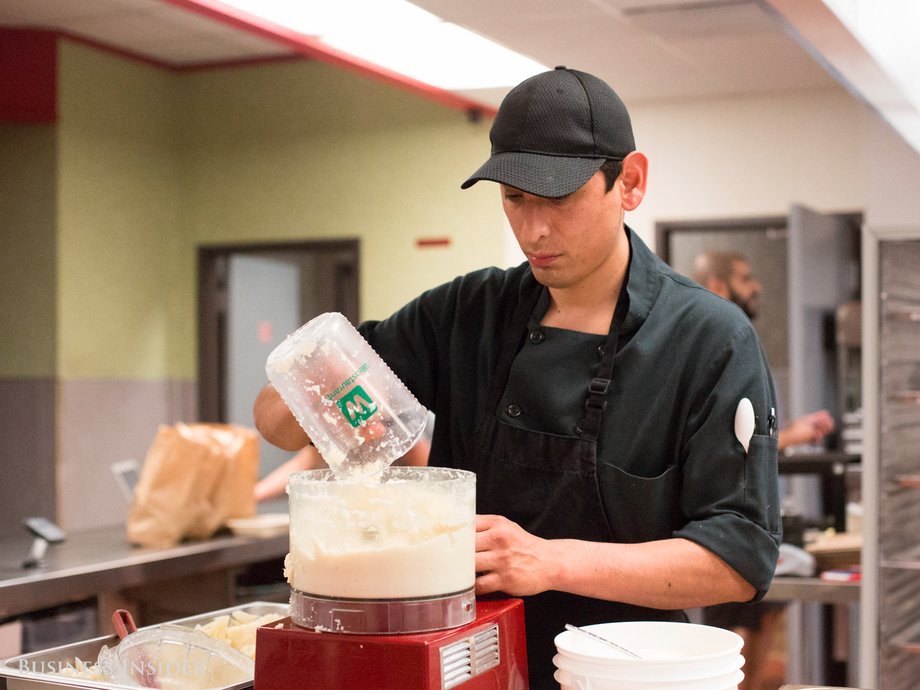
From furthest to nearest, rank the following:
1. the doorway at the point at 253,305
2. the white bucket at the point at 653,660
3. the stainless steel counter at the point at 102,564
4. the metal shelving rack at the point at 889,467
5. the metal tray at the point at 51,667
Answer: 1. the doorway at the point at 253,305
2. the metal shelving rack at the point at 889,467
3. the stainless steel counter at the point at 102,564
4. the metal tray at the point at 51,667
5. the white bucket at the point at 653,660

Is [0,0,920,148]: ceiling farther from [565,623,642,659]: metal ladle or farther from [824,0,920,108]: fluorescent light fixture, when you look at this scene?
[565,623,642,659]: metal ladle

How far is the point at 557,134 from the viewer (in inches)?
68.9

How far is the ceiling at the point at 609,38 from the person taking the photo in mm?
2781

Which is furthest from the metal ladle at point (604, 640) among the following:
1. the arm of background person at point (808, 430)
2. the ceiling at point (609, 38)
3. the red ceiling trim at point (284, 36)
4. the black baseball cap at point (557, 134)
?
the arm of background person at point (808, 430)

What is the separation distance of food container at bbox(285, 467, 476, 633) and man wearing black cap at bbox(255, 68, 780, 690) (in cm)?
14

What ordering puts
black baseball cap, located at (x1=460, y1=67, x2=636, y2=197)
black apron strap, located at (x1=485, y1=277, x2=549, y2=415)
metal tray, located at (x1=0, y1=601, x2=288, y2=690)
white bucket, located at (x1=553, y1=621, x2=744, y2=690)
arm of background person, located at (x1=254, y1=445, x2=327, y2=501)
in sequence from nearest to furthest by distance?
white bucket, located at (x1=553, y1=621, x2=744, y2=690)
metal tray, located at (x1=0, y1=601, x2=288, y2=690)
black baseball cap, located at (x1=460, y1=67, x2=636, y2=197)
black apron strap, located at (x1=485, y1=277, x2=549, y2=415)
arm of background person, located at (x1=254, y1=445, x2=327, y2=501)

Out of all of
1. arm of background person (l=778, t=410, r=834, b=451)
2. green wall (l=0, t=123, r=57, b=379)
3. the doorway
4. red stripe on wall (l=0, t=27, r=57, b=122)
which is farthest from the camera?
the doorway

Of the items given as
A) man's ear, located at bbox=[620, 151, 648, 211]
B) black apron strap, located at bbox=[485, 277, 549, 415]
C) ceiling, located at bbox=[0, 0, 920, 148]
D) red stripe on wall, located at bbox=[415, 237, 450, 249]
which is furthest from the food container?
red stripe on wall, located at bbox=[415, 237, 450, 249]

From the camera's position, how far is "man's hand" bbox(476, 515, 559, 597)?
1575 mm

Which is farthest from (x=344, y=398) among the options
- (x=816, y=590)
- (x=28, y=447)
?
(x=28, y=447)

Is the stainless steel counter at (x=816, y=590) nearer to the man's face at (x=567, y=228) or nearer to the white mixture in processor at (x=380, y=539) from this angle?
the man's face at (x=567, y=228)

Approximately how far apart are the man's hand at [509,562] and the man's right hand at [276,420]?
454 millimetres

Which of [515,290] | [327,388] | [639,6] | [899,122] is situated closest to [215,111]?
[639,6]

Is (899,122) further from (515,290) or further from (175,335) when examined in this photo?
(175,335)
